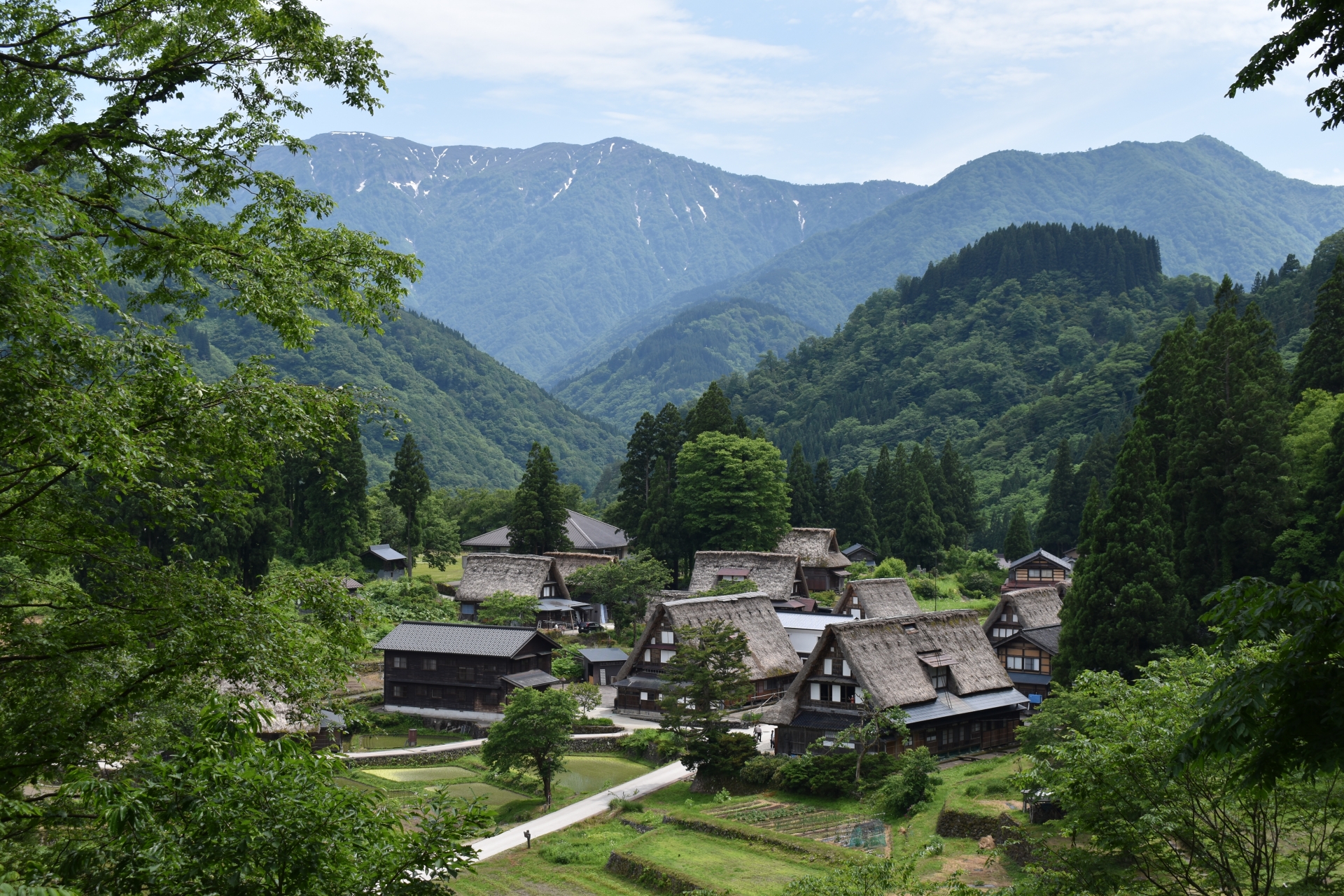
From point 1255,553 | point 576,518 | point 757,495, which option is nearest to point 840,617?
point 757,495

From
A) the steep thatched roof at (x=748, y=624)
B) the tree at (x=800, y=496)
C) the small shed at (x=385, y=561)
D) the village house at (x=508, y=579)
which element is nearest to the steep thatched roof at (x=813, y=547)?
the tree at (x=800, y=496)

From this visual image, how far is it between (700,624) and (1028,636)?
13762 millimetres

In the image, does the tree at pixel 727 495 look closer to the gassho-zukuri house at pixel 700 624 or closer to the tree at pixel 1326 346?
the gassho-zukuri house at pixel 700 624

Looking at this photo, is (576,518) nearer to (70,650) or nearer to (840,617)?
(840,617)

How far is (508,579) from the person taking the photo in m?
55.8

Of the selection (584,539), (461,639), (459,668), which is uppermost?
(584,539)

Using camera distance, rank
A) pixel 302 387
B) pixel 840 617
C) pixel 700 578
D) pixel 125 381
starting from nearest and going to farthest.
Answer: pixel 125 381 < pixel 302 387 < pixel 840 617 < pixel 700 578

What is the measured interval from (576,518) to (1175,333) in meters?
42.1

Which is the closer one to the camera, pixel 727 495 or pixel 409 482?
pixel 727 495

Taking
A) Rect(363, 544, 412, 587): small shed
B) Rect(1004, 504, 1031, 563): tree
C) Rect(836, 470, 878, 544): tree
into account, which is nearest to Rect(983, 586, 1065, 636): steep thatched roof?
Rect(1004, 504, 1031, 563): tree

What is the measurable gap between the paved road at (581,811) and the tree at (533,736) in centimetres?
133

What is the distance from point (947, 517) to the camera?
2943 inches

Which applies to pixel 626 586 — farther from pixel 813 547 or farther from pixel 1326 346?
pixel 1326 346

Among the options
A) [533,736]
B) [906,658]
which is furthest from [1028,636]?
[533,736]
